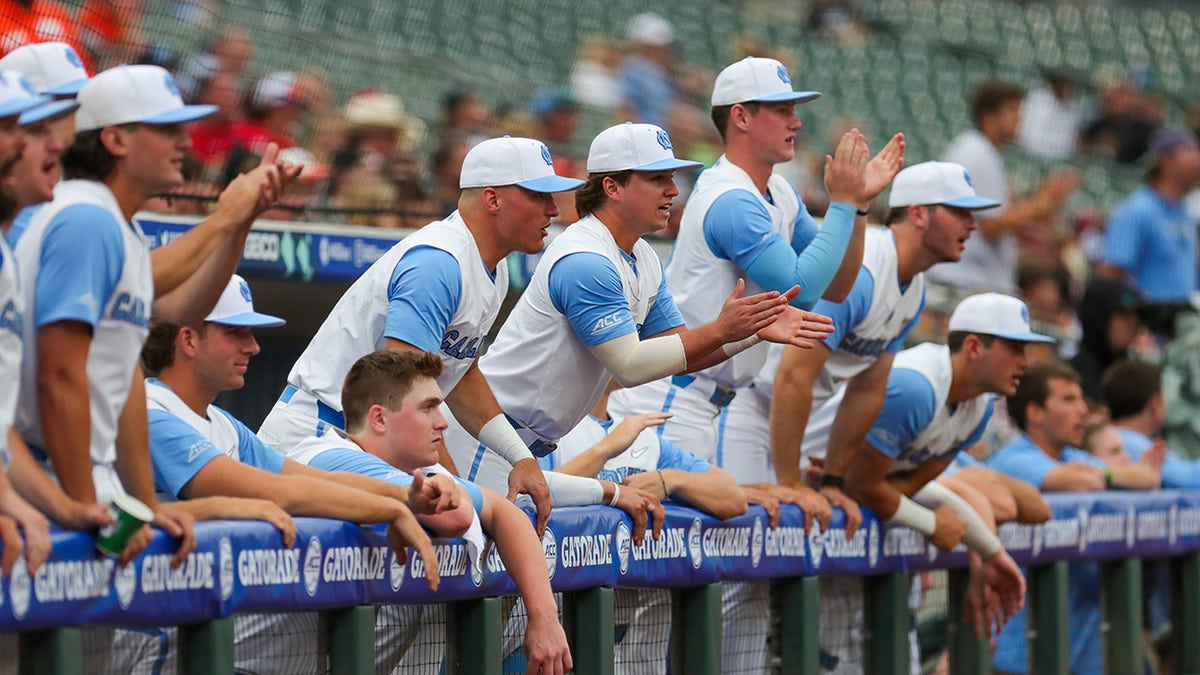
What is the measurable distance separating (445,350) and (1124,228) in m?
6.99

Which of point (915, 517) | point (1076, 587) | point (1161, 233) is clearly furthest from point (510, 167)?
point (1161, 233)

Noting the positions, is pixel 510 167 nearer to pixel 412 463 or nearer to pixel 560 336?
pixel 560 336

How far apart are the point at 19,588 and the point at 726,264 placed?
3.01 m

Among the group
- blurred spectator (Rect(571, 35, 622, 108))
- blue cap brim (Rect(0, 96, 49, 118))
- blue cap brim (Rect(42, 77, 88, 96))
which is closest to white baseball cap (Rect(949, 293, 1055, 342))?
blue cap brim (Rect(42, 77, 88, 96))

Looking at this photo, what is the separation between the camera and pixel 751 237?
18.2ft

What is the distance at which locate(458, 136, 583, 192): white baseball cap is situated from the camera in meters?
4.94

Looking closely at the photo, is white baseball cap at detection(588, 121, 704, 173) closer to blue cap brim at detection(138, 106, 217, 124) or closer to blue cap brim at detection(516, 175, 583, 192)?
blue cap brim at detection(516, 175, 583, 192)

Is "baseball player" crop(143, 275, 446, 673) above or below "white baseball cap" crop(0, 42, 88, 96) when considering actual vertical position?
below

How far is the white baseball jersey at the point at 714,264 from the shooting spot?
5719mm

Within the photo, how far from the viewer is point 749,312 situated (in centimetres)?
474

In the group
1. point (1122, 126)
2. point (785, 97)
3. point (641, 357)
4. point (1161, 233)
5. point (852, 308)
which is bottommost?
point (641, 357)

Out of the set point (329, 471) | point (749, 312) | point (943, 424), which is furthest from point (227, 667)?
point (943, 424)

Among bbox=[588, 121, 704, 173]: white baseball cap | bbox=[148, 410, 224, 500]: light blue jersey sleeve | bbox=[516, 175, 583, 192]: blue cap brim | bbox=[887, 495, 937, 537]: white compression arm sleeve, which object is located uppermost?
bbox=[588, 121, 704, 173]: white baseball cap

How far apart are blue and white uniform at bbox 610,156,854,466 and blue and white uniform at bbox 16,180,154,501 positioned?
7.57 ft
